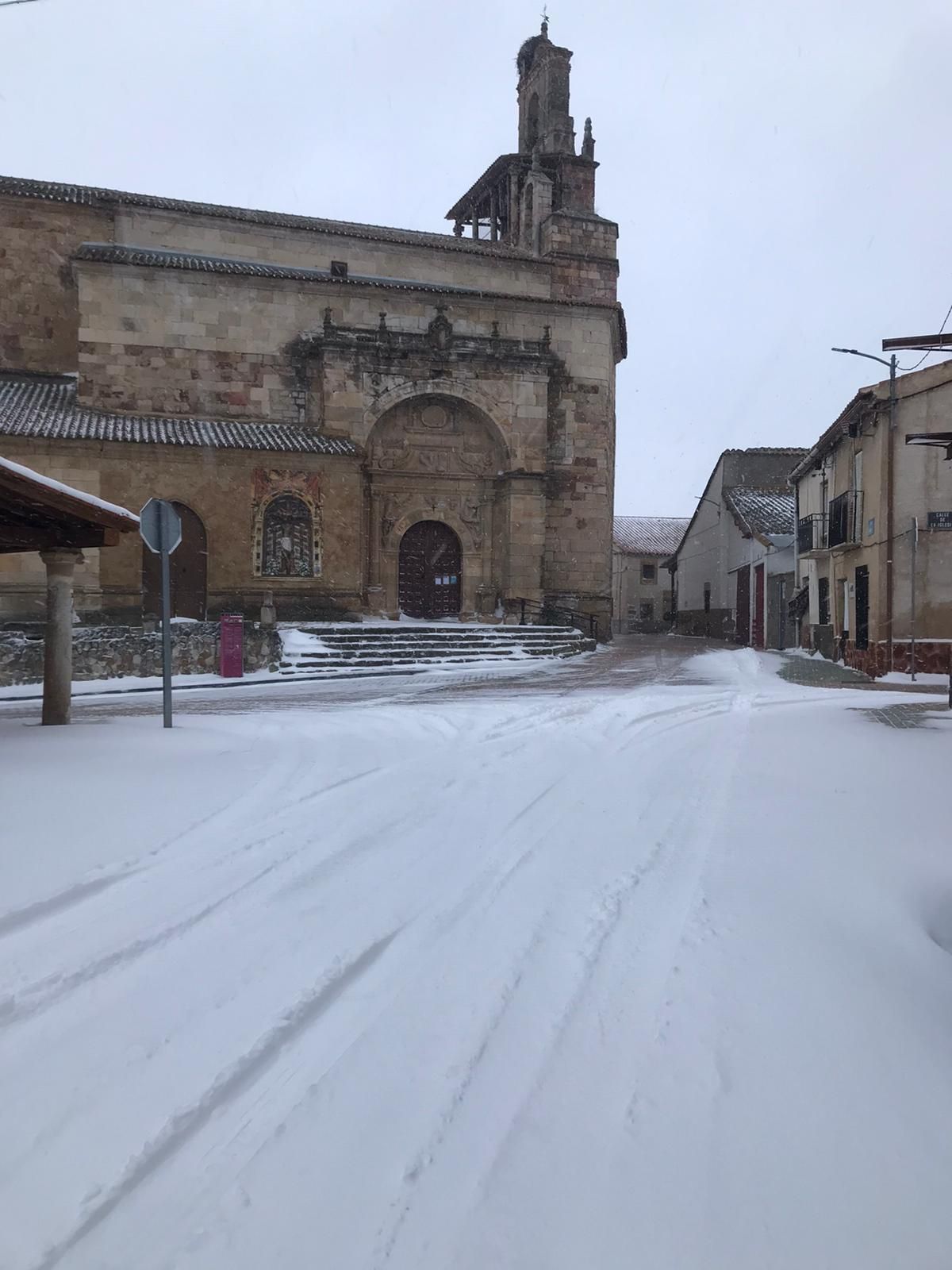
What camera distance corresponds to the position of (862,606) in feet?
69.6

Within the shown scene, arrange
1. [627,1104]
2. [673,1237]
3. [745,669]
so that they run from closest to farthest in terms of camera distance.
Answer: [673,1237] → [627,1104] → [745,669]

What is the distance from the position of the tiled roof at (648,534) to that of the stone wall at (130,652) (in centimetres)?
4254

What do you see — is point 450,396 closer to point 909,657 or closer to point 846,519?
point 846,519

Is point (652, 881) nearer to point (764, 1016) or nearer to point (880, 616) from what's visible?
point (764, 1016)

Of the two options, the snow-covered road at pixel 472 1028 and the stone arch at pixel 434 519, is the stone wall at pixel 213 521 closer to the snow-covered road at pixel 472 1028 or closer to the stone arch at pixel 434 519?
the stone arch at pixel 434 519

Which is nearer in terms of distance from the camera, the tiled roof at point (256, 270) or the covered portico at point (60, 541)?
the covered portico at point (60, 541)

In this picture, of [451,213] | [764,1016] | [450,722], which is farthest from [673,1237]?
[451,213]

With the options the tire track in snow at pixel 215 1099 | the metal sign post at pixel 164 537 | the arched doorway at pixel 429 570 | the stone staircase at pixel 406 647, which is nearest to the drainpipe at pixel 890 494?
the stone staircase at pixel 406 647

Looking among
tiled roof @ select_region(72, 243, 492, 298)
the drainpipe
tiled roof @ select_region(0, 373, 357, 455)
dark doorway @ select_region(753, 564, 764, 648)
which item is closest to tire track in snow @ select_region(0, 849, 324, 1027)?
the drainpipe

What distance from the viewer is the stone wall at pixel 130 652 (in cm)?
1435

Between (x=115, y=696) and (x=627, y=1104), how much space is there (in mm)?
12158

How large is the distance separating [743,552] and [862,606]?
16001mm

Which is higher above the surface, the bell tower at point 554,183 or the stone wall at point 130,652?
the bell tower at point 554,183

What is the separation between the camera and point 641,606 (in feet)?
191
